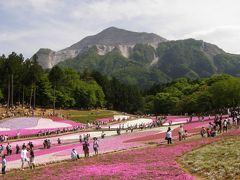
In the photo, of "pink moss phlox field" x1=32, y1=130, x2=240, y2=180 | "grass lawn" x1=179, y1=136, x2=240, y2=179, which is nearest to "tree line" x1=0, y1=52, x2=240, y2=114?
"pink moss phlox field" x1=32, y1=130, x2=240, y2=180

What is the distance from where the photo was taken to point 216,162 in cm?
3048

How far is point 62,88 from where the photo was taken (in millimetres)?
145625

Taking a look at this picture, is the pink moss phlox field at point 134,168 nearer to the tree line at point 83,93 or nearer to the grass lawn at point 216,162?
the grass lawn at point 216,162

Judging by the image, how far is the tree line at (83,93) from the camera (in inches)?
4842

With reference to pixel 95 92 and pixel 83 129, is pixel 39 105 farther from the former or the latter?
pixel 83 129

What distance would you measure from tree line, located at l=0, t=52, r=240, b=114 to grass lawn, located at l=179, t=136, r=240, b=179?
80.0 metres

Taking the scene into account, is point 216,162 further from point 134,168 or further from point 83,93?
point 83,93

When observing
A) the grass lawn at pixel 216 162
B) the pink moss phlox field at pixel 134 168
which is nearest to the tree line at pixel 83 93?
the pink moss phlox field at pixel 134 168

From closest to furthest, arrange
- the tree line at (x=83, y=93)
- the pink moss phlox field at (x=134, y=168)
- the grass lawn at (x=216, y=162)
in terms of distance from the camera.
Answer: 1. the grass lawn at (x=216, y=162)
2. the pink moss phlox field at (x=134, y=168)
3. the tree line at (x=83, y=93)

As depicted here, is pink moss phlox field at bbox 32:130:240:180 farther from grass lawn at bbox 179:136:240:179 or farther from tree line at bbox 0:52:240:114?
tree line at bbox 0:52:240:114

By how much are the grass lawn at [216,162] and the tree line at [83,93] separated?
79998 mm

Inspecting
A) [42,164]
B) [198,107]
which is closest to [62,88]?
[198,107]

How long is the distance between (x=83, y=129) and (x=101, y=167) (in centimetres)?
5806

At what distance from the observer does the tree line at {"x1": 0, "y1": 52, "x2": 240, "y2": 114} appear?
404 feet
